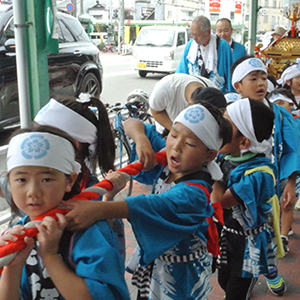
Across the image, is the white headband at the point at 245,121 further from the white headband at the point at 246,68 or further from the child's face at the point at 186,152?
the white headband at the point at 246,68

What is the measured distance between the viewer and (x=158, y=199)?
1404 millimetres

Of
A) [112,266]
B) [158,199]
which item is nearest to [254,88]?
[158,199]

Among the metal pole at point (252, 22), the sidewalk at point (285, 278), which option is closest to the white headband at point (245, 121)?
the sidewalk at point (285, 278)

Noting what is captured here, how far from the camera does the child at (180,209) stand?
4.49 feet

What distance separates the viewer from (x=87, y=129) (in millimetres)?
1730

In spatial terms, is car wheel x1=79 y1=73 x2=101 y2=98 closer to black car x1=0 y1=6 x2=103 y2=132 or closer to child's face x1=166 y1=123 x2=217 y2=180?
black car x1=0 y1=6 x2=103 y2=132

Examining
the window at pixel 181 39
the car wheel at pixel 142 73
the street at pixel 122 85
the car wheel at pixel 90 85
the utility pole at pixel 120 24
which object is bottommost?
the street at pixel 122 85

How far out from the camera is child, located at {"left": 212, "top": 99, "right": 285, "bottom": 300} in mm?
2094

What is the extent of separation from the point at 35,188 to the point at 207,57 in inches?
145

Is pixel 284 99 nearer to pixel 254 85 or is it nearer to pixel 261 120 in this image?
pixel 254 85

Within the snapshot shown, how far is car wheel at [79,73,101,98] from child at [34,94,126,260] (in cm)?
632

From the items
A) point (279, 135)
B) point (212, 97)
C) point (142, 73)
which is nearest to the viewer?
point (212, 97)

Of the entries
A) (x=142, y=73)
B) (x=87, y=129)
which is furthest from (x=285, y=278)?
(x=142, y=73)

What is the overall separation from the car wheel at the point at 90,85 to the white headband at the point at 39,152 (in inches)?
271
